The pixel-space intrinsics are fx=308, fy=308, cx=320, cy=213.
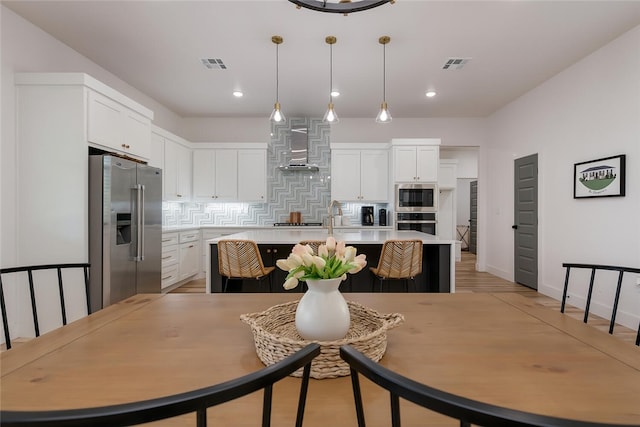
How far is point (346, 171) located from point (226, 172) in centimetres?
217

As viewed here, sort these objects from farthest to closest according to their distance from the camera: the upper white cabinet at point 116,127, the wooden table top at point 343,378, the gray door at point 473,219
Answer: the gray door at point 473,219 < the upper white cabinet at point 116,127 < the wooden table top at point 343,378

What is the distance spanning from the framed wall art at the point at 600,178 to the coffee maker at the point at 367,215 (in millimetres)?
2932

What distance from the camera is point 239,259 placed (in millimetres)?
2496

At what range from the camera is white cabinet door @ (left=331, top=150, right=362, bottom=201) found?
5582mm

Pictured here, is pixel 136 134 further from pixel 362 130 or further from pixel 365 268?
pixel 362 130

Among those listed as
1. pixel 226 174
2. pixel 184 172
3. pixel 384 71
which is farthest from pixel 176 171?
pixel 384 71

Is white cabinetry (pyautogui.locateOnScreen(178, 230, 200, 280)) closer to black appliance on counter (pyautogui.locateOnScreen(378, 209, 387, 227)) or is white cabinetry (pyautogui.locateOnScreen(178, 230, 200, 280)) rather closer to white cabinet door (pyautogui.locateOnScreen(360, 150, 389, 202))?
white cabinet door (pyautogui.locateOnScreen(360, 150, 389, 202))

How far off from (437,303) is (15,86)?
380 centimetres

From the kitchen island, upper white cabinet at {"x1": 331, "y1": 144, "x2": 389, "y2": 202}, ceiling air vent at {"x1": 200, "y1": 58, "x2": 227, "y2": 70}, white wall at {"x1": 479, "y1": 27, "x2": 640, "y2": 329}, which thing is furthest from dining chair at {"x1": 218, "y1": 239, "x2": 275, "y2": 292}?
white wall at {"x1": 479, "y1": 27, "x2": 640, "y2": 329}

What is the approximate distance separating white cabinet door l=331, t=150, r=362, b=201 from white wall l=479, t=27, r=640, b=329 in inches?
97.6

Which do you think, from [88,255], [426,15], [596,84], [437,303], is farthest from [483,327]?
[596,84]

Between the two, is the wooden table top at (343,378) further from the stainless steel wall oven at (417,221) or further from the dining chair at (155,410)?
the stainless steel wall oven at (417,221)

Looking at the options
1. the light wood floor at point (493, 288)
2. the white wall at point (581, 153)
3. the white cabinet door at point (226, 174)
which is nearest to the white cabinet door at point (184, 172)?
the white cabinet door at point (226, 174)

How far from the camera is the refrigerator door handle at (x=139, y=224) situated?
3188 mm
